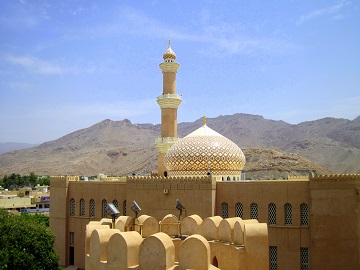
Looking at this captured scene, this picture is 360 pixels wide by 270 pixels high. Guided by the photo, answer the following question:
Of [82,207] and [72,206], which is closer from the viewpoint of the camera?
[82,207]

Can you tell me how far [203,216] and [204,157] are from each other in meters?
3.57

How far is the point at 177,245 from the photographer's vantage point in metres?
14.5

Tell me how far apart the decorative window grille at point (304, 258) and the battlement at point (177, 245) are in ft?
17.9

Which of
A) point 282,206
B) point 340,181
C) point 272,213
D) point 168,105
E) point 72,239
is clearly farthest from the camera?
point 168,105

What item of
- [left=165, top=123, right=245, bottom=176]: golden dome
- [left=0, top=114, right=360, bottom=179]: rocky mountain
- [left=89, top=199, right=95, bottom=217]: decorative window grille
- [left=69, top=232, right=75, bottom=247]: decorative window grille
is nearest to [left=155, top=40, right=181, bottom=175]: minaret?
[left=165, top=123, right=245, bottom=176]: golden dome

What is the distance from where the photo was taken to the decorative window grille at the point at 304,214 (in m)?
18.4

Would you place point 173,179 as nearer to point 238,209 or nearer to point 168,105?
point 238,209

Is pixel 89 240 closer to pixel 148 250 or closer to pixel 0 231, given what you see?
pixel 148 250

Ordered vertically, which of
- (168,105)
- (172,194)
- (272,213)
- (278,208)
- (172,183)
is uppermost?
(168,105)

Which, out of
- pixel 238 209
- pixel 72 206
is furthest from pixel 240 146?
pixel 238 209

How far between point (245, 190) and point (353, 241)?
4747 mm

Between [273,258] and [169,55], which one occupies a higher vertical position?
[169,55]

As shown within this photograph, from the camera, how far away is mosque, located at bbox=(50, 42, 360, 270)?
36.7 ft

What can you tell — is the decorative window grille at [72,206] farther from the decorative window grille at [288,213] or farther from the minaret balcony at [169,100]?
the decorative window grille at [288,213]
